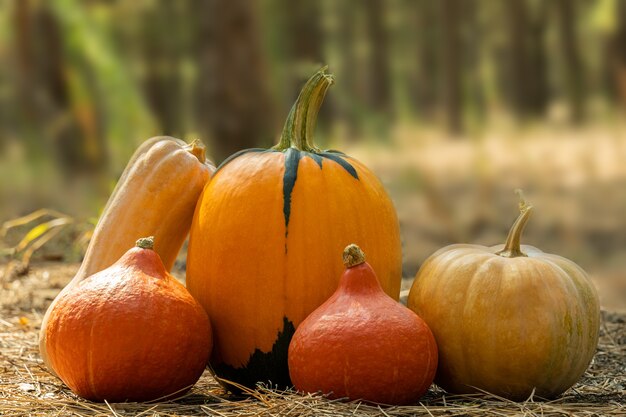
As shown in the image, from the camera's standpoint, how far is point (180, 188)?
286 centimetres

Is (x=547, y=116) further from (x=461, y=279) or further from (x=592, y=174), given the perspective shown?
(x=461, y=279)

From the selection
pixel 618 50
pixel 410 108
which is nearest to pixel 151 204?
pixel 618 50

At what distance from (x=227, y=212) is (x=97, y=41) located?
7518mm

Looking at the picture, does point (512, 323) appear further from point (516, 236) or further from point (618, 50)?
point (618, 50)

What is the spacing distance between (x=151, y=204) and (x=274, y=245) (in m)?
0.56

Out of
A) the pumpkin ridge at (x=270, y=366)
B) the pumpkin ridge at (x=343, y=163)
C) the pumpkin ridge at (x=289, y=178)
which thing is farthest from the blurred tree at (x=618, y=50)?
the pumpkin ridge at (x=270, y=366)

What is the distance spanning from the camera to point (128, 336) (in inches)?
91.3

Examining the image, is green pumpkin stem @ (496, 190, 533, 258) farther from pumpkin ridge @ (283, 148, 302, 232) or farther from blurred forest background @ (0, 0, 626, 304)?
blurred forest background @ (0, 0, 626, 304)

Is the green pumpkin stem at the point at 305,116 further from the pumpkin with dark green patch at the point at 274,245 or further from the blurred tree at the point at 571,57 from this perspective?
the blurred tree at the point at 571,57

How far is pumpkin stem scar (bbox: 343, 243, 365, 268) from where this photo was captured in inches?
91.4

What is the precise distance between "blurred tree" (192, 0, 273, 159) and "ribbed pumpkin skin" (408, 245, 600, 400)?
4.63 m

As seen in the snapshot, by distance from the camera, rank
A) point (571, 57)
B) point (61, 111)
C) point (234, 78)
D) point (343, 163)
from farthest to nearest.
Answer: point (61, 111), point (571, 57), point (234, 78), point (343, 163)

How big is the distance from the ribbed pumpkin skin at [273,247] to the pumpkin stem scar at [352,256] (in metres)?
0.20

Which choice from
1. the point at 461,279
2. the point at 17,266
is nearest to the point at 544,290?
the point at 461,279
